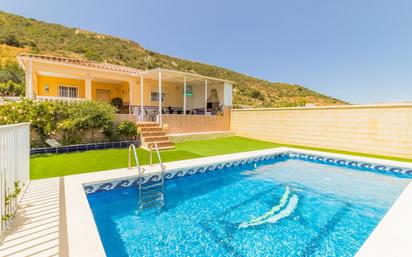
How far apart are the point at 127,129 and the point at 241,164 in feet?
19.4

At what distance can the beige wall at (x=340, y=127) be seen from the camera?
959 centimetres

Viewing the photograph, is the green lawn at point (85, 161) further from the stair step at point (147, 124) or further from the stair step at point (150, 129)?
the stair step at point (147, 124)

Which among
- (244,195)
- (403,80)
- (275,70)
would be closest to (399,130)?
(244,195)

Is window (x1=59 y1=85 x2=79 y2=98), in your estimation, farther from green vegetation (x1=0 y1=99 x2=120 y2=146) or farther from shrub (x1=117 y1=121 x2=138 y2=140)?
shrub (x1=117 y1=121 x2=138 y2=140)

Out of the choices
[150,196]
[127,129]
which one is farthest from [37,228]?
[127,129]

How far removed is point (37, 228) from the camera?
10.2 feet

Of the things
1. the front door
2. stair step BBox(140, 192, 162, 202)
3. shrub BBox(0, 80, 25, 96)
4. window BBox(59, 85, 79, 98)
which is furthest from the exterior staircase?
shrub BBox(0, 80, 25, 96)

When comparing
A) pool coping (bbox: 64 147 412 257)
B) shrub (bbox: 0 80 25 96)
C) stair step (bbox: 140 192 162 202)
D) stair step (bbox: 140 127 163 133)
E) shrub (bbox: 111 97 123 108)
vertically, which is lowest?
stair step (bbox: 140 192 162 202)

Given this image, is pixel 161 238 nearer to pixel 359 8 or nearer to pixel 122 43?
pixel 359 8

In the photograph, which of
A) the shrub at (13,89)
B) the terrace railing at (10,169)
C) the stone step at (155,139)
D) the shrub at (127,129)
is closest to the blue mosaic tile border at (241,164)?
the terrace railing at (10,169)

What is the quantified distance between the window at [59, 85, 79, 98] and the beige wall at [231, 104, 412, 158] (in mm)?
12217

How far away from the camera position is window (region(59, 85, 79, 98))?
14.5 meters

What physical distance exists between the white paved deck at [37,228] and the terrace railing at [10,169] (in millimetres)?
143

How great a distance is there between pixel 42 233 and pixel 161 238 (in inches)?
70.7
